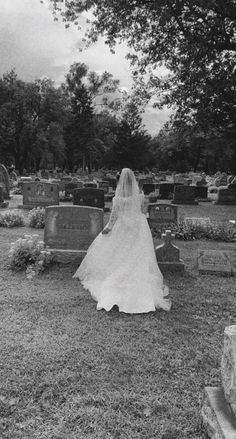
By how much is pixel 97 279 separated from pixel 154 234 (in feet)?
16.8

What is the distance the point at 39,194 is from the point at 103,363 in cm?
1375

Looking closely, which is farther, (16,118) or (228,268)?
(16,118)

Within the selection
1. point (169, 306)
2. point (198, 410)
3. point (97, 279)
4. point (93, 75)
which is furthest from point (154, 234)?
point (93, 75)

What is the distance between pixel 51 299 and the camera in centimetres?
619

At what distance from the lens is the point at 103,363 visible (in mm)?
4215

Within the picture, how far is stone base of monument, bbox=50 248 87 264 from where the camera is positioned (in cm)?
816

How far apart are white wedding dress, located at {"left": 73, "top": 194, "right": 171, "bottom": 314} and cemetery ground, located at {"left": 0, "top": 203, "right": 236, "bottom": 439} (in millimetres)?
219

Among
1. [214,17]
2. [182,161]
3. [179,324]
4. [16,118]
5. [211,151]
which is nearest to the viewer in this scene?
[179,324]

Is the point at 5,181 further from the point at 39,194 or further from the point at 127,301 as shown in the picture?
the point at 127,301

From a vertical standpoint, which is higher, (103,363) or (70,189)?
(70,189)

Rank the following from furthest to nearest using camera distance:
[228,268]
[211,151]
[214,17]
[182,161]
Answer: [182,161] → [211,151] → [214,17] → [228,268]

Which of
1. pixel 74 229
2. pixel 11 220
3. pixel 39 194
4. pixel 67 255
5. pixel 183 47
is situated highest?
pixel 183 47

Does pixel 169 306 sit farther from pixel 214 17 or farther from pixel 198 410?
pixel 214 17

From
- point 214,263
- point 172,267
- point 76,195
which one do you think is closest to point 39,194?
point 76,195
